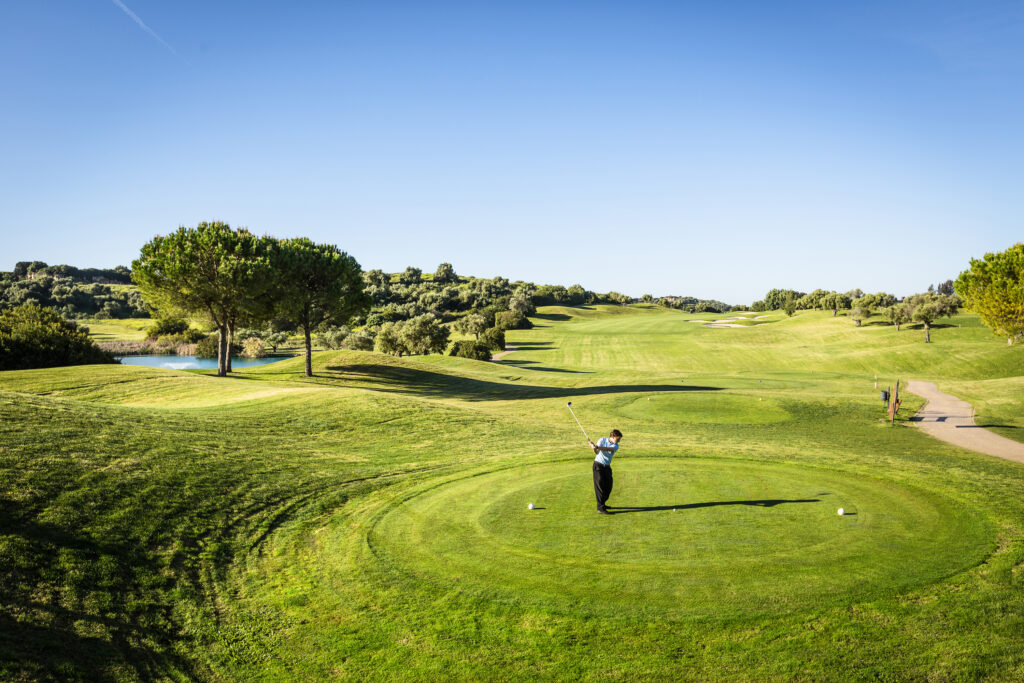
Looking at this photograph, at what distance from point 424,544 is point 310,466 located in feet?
29.8

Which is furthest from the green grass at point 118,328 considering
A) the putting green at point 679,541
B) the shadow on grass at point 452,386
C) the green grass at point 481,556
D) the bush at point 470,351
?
the putting green at point 679,541

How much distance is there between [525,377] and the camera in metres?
58.2

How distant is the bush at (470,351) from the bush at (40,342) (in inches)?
1673

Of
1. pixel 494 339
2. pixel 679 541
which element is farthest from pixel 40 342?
pixel 494 339

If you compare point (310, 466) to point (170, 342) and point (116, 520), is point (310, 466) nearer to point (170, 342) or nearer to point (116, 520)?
point (116, 520)

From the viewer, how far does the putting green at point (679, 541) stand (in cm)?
980

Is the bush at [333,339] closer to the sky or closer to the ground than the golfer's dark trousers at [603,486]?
closer to the sky

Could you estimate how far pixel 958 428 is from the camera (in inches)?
1179

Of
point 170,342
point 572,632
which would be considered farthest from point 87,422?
point 170,342

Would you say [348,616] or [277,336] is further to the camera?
[277,336]

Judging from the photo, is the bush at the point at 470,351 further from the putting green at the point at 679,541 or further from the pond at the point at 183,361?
the putting green at the point at 679,541

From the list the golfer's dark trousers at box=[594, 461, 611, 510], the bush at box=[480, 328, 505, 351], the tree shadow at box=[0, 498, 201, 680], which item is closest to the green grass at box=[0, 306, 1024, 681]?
the tree shadow at box=[0, 498, 201, 680]

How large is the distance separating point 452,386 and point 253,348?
194 feet

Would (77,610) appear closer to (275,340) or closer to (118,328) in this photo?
(275,340)
